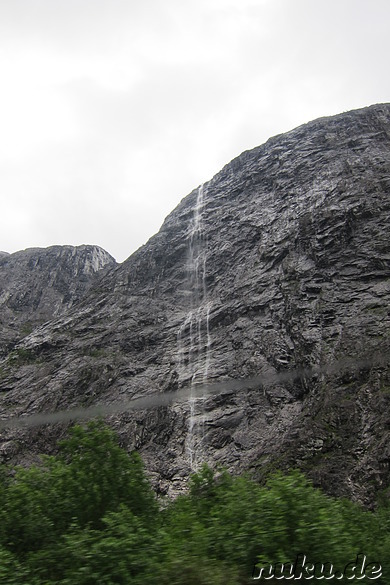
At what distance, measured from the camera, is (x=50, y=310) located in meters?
66.8

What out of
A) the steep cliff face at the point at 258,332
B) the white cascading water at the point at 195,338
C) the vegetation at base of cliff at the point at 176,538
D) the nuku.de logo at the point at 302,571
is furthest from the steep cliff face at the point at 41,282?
the nuku.de logo at the point at 302,571

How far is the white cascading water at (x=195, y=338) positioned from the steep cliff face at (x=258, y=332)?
5.7 inches

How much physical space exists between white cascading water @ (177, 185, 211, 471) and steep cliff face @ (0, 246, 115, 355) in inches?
807

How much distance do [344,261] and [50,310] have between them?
1852 inches

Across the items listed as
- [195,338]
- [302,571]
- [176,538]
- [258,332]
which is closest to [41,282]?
[195,338]

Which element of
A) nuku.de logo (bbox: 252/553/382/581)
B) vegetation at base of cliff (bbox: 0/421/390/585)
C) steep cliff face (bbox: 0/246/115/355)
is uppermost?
steep cliff face (bbox: 0/246/115/355)

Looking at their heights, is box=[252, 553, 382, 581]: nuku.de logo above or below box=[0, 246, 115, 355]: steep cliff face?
below

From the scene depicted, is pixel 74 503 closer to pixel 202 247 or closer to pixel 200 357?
pixel 200 357

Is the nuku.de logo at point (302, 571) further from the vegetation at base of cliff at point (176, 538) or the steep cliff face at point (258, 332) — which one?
the steep cliff face at point (258, 332)

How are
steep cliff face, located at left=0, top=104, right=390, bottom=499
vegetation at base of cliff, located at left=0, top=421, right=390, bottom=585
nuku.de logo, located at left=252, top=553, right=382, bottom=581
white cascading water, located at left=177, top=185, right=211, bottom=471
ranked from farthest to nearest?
white cascading water, located at left=177, top=185, right=211, bottom=471 → steep cliff face, located at left=0, top=104, right=390, bottom=499 → vegetation at base of cliff, located at left=0, top=421, right=390, bottom=585 → nuku.de logo, located at left=252, top=553, right=382, bottom=581

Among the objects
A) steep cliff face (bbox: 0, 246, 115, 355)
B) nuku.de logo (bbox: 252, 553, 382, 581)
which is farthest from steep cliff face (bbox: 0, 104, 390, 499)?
nuku.de logo (bbox: 252, 553, 382, 581)

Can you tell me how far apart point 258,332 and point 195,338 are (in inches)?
251

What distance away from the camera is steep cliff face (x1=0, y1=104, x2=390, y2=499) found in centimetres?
2461

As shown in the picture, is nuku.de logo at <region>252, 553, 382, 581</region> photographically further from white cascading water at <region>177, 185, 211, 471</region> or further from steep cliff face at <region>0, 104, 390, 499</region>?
white cascading water at <region>177, 185, 211, 471</region>
